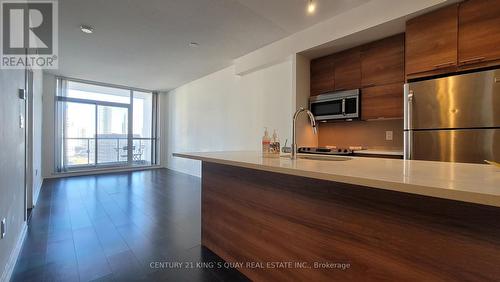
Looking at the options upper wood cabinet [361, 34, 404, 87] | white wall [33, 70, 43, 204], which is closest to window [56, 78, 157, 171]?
white wall [33, 70, 43, 204]

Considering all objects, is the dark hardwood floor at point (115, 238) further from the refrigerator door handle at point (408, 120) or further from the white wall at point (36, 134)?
the refrigerator door handle at point (408, 120)

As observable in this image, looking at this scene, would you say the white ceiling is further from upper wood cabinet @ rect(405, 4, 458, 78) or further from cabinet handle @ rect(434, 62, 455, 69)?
cabinet handle @ rect(434, 62, 455, 69)

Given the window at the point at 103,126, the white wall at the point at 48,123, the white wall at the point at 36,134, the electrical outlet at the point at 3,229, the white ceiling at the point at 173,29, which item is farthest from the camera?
the window at the point at 103,126

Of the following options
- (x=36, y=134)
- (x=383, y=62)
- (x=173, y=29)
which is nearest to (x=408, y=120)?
(x=383, y=62)

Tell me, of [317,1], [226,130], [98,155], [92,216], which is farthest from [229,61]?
[98,155]

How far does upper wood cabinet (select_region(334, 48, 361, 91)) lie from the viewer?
3.20 meters

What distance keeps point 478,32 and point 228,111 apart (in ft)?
13.2

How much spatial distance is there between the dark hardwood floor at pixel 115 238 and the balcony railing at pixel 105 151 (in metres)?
2.36

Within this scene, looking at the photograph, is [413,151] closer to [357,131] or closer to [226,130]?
[357,131]

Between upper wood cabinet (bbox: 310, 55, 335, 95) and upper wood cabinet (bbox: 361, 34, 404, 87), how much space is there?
45 cm

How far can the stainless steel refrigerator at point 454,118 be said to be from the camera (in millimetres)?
2033

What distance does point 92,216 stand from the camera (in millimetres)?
3066

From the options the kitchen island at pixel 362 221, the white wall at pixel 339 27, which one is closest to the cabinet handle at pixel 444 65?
the white wall at pixel 339 27

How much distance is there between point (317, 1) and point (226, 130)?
321cm
